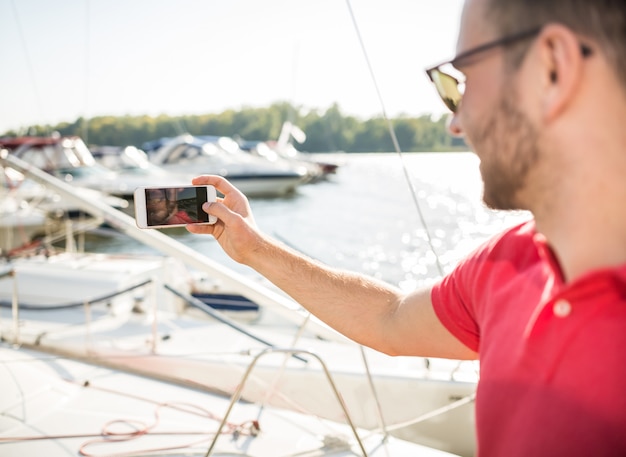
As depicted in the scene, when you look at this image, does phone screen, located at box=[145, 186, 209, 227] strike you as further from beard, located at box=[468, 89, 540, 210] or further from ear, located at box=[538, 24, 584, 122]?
ear, located at box=[538, 24, 584, 122]

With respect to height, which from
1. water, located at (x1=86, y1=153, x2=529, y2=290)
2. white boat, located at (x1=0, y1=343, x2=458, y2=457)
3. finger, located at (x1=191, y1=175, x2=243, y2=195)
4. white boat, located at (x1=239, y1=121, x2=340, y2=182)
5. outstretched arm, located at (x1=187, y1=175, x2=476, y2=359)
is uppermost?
finger, located at (x1=191, y1=175, x2=243, y2=195)

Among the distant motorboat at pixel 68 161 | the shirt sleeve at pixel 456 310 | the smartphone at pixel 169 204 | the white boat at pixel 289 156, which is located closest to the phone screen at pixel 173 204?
the smartphone at pixel 169 204

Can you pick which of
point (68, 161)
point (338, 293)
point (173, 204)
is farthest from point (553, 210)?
point (68, 161)

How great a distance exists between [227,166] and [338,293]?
23509 millimetres

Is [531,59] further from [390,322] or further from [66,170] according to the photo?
[66,170]

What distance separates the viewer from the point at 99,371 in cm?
321

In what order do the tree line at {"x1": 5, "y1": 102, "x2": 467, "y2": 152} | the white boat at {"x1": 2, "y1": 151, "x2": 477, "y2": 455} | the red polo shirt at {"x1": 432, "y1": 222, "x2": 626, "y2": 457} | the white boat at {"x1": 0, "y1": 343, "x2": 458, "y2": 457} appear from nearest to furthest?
the red polo shirt at {"x1": 432, "y1": 222, "x2": 626, "y2": 457}, the white boat at {"x1": 0, "y1": 343, "x2": 458, "y2": 457}, the white boat at {"x1": 2, "y1": 151, "x2": 477, "y2": 455}, the tree line at {"x1": 5, "y1": 102, "x2": 467, "y2": 152}

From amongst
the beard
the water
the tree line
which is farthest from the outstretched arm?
the tree line

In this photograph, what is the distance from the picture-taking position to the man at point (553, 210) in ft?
2.58

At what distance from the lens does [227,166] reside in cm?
2438

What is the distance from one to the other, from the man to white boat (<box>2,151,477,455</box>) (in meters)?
1.53

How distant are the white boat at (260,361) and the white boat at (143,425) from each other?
0.20 m

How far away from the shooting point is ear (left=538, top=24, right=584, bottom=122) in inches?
31.4

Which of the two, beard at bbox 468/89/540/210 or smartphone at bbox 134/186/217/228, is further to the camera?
smartphone at bbox 134/186/217/228
